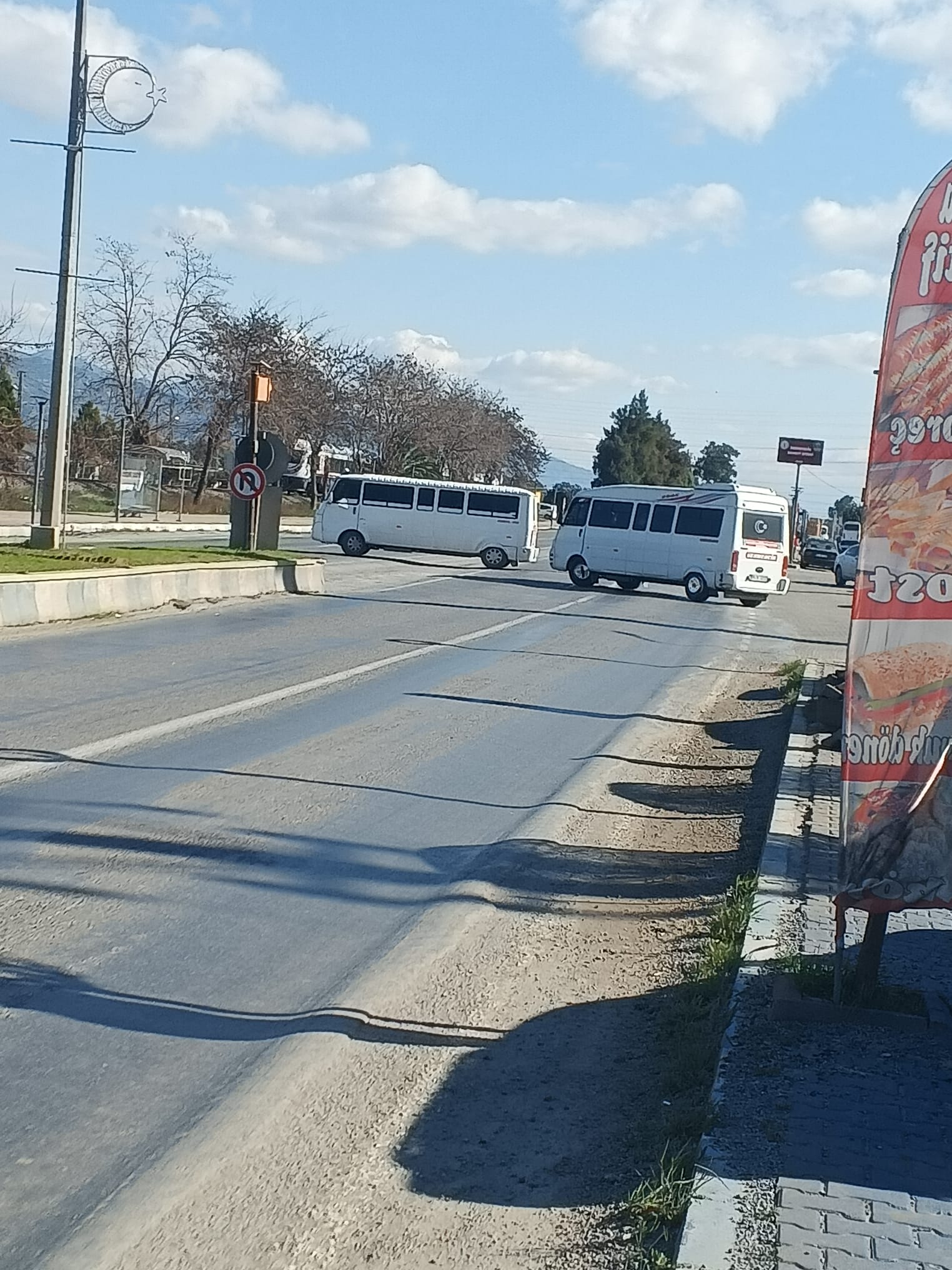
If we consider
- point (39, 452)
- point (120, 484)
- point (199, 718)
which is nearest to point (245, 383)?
point (120, 484)

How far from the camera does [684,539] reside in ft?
119

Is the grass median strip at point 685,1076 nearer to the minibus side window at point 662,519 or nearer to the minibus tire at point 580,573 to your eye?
the minibus side window at point 662,519

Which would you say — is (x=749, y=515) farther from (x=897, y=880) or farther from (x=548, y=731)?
(x=897, y=880)

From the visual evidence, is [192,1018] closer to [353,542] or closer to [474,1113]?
[474,1113]

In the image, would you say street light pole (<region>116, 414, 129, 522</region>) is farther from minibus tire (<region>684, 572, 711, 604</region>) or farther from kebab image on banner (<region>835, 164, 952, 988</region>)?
kebab image on banner (<region>835, 164, 952, 988</region>)

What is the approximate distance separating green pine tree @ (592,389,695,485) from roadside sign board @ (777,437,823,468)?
38.1 ft

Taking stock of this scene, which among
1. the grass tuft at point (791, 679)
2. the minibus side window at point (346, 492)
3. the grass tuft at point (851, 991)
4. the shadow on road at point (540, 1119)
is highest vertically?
the minibus side window at point (346, 492)

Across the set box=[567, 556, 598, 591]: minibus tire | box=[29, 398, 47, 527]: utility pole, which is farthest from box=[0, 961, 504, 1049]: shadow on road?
box=[567, 556, 598, 591]: minibus tire

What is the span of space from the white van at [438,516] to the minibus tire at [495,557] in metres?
0.02

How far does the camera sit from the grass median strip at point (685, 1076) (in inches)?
146

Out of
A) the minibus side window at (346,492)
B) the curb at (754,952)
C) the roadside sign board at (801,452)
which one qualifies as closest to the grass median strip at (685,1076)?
the curb at (754,952)

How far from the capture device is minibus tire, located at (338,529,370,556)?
45062mm

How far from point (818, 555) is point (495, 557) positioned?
116 ft

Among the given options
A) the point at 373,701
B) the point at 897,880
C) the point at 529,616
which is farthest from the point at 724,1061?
the point at 529,616
